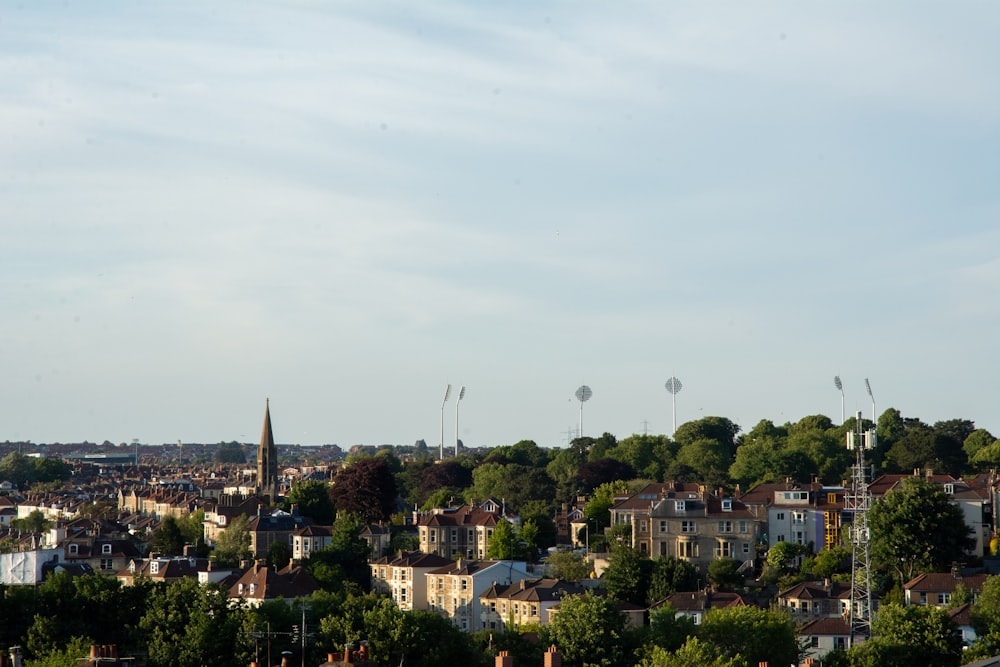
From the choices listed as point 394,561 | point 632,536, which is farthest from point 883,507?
point 394,561

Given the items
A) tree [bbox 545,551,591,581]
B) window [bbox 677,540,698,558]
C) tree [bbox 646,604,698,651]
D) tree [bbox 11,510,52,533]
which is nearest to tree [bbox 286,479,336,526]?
tree [bbox 545,551,591,581]

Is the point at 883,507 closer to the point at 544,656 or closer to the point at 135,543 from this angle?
the point at 544,656

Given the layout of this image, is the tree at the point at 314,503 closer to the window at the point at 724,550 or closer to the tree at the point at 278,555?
the tree at the point at 278,555

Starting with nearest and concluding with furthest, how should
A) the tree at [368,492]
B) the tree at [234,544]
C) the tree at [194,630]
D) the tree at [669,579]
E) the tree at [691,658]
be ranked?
the tree at [691,658], the tree at [194,630], the tree at [669,579], the tree at [234,544], the tree at [368,492]

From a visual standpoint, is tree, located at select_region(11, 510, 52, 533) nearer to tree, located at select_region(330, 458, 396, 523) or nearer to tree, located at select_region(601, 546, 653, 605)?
tree, located at select_region(330, 458, 396, 523)

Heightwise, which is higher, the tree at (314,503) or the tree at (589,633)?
the tree at (314,503)

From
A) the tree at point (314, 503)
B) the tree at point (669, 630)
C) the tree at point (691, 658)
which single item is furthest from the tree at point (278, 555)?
the tree at point (691, 658)
